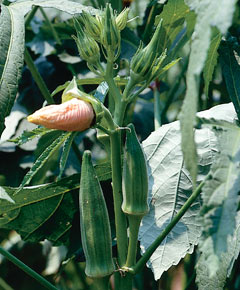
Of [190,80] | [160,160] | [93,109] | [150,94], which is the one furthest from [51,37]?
[190,80]

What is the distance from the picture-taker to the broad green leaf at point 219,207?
0.49 m

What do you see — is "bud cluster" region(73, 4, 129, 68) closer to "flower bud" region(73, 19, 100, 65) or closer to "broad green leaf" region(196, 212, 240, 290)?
"flower bud" region(73, 19, 100, 65)

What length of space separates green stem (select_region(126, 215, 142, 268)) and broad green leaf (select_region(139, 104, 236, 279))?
0.03m

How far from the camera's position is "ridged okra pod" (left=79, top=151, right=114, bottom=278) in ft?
2.34

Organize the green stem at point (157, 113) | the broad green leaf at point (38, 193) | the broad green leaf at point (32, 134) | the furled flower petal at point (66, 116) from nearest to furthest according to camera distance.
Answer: the furled flower petal at point (66, 116) < the broad green leaf at point (32, 134) < the broad green leaf at point (38, 193) < the green stem at point (157, 113)

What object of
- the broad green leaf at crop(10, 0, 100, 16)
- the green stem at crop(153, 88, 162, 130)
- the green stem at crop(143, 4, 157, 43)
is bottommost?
the green stem at crop(153, 88, 162, 130)

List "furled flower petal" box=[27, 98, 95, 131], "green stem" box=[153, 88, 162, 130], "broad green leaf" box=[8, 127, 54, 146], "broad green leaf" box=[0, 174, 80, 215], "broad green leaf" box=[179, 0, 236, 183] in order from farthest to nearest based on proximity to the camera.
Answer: "green stem" box=[153, 88, 162, 130], "broad green leaf" box=[0, 174, 80, 215], "broad green leaf" box=[8, 127, 54, 146], "furled flower petal" box=[27, 98, 95, 131], "broad green leaf" box=[179, 0, 236, 183]

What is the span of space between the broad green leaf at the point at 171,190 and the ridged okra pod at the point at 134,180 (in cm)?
7

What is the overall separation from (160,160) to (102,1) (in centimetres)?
37

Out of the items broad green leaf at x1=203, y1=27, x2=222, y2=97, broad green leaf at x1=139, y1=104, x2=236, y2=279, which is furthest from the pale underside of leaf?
broad green leaf at x1=203, y1=27, x2=222, y2=97

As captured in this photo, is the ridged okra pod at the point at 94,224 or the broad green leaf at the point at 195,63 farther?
the ridged okra pod at the point at 94,224

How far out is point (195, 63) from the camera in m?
0.46

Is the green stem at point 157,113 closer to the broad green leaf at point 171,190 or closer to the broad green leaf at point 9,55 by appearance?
the broad green leaf at point 171,190

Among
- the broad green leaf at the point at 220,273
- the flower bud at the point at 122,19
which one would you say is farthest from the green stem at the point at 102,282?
the flower bud at the point at 122,19
